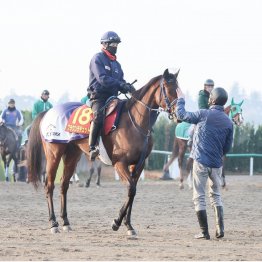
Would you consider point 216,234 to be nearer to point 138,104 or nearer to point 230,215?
point 138,104

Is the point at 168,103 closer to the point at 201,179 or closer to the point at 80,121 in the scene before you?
the point at 201,179

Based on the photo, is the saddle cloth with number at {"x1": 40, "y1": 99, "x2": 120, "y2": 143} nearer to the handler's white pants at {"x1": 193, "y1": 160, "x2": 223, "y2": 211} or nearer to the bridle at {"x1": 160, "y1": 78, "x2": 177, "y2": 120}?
the bridle at {"x1": 160, "y1": 78, "x2": 177, "y2": 120}

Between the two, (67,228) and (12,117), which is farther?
(12,117)

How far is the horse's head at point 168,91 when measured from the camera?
11.7 metres

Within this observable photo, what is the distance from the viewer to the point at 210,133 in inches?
435

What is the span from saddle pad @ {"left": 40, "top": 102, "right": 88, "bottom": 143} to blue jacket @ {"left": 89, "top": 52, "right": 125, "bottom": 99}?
77cm

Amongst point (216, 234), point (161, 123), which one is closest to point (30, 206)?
point (216, 234)

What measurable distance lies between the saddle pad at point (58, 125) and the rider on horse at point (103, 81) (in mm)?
473

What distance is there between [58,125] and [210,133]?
2.95 meters

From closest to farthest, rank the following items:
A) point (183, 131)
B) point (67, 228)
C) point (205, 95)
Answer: point (67, 228), point (205, 95), point (183, 131)

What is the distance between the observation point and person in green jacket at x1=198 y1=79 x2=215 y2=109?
19431 millimetres

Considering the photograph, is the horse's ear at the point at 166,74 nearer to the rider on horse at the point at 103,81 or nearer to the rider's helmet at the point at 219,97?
the rider on horse at the point at 103,81

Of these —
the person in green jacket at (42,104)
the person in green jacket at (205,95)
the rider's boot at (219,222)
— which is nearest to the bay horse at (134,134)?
the rider's boot at (219,222)

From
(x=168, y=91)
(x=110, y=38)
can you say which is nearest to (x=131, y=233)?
(x=168, y=91)
